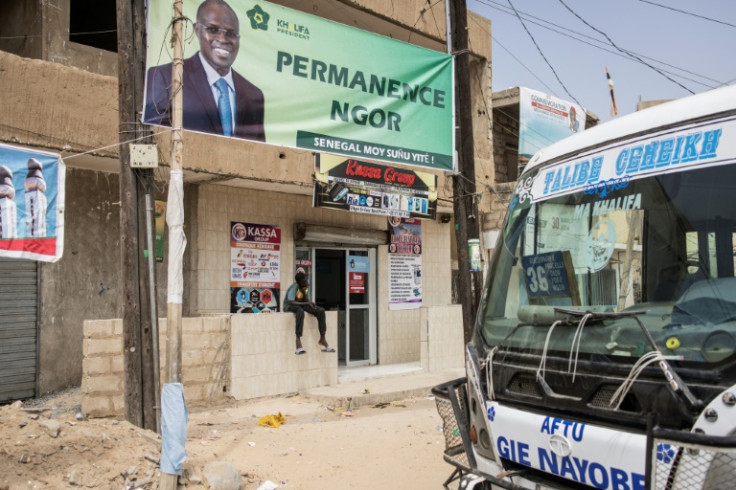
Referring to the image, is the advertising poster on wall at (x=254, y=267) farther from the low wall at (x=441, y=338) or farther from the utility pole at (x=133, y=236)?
the utility pole at (x=133, y=236)

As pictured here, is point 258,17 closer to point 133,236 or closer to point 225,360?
point 133,236

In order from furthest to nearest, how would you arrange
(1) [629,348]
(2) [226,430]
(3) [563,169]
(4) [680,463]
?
(2) [226,430]
(3) [563,169]
(1) [629,348]
(4) [680,463]

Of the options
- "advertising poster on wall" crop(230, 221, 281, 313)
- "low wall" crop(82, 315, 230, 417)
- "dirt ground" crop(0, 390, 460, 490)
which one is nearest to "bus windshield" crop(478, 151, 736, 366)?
"dirt ground" crop(0, 390, 460, 490)

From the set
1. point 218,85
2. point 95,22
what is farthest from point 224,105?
point 95,22

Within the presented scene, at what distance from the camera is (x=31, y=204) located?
267 inches

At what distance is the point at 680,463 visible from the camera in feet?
→ 8.87

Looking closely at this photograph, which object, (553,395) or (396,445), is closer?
(553,395)

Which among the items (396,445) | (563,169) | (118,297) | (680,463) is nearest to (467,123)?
(396,445)

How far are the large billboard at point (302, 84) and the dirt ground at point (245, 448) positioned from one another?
9.88ft

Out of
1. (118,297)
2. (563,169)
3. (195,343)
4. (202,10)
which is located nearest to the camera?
(563,169)

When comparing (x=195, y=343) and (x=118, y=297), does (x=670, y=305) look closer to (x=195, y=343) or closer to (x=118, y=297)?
(x=195, y=343)

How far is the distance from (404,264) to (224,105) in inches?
286

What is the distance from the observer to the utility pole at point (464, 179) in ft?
29.4

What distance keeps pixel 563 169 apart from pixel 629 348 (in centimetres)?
139
